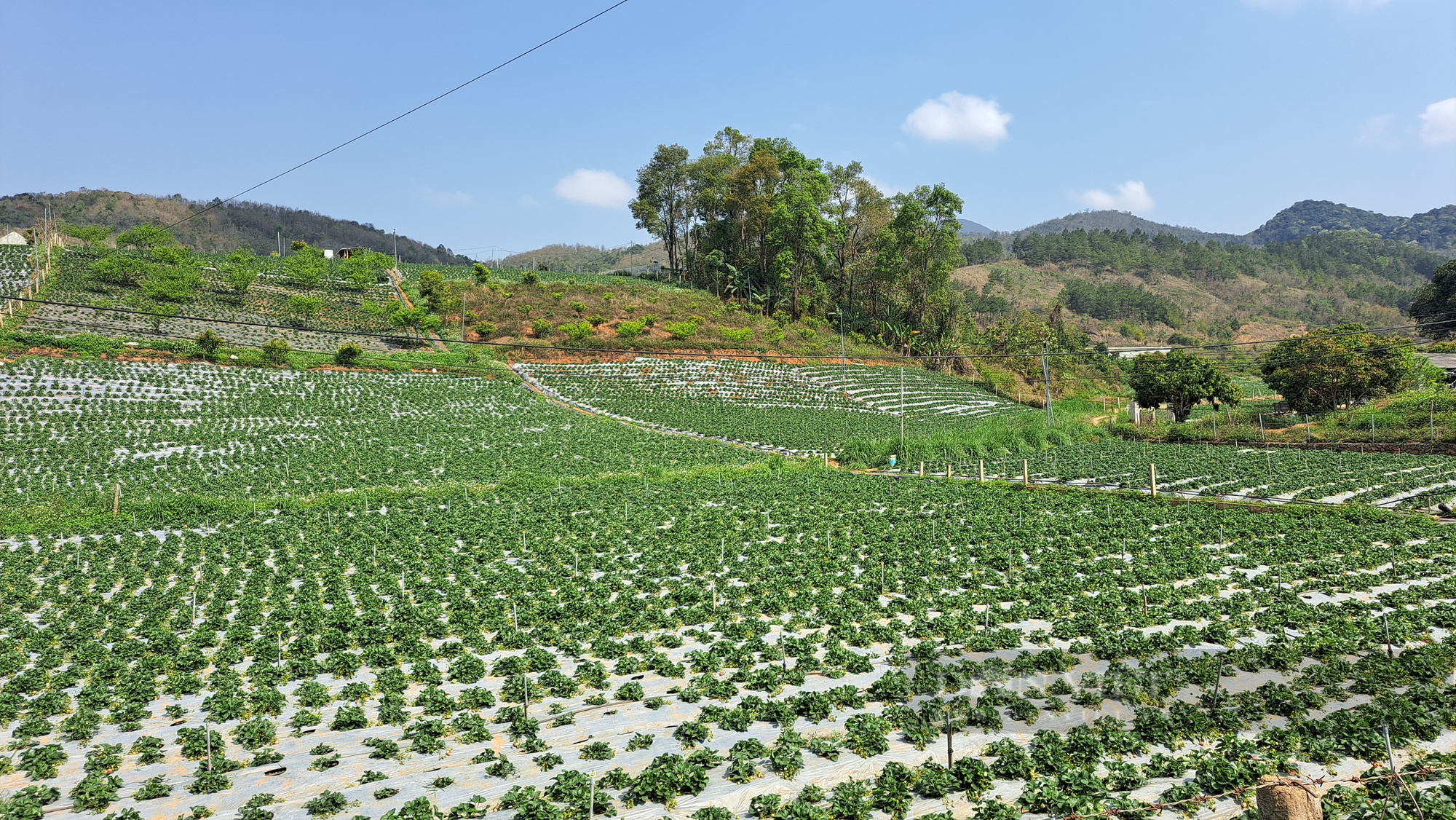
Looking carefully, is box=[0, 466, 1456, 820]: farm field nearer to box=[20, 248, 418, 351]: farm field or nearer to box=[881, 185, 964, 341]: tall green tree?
box=[20, 248, 418, 351]: farm field

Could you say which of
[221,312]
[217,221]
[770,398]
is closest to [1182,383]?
[770,398]

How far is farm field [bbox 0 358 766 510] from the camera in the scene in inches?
940

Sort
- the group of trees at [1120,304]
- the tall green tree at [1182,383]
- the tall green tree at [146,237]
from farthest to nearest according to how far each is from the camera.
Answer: the group of trees at [1120,304] → the tall green tree at [146,237] → the tall green tree at [1182,383]

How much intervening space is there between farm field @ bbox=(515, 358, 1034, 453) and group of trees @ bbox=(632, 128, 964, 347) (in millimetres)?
11322

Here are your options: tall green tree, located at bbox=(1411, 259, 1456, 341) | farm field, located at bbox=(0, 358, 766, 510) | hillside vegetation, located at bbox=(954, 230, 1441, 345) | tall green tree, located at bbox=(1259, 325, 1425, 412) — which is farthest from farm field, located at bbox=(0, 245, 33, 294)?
tall green tree, located at bbox=(1411, 259, 1456, 341)

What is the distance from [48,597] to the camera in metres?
13.1

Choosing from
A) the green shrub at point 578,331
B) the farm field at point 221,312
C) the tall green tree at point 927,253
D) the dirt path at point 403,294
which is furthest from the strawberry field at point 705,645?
the tall green tree at point 927,253

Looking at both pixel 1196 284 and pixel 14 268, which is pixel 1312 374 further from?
pixel 1196 284

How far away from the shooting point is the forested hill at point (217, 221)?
124312mm

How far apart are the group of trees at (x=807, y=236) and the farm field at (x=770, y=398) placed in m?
11.3

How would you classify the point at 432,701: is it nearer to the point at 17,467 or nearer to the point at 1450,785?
the point at 1450,785

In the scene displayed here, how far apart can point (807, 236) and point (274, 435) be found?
4497cm

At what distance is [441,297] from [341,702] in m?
50.8

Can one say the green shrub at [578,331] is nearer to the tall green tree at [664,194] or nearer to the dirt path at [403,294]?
the dirt path at [403,294]
